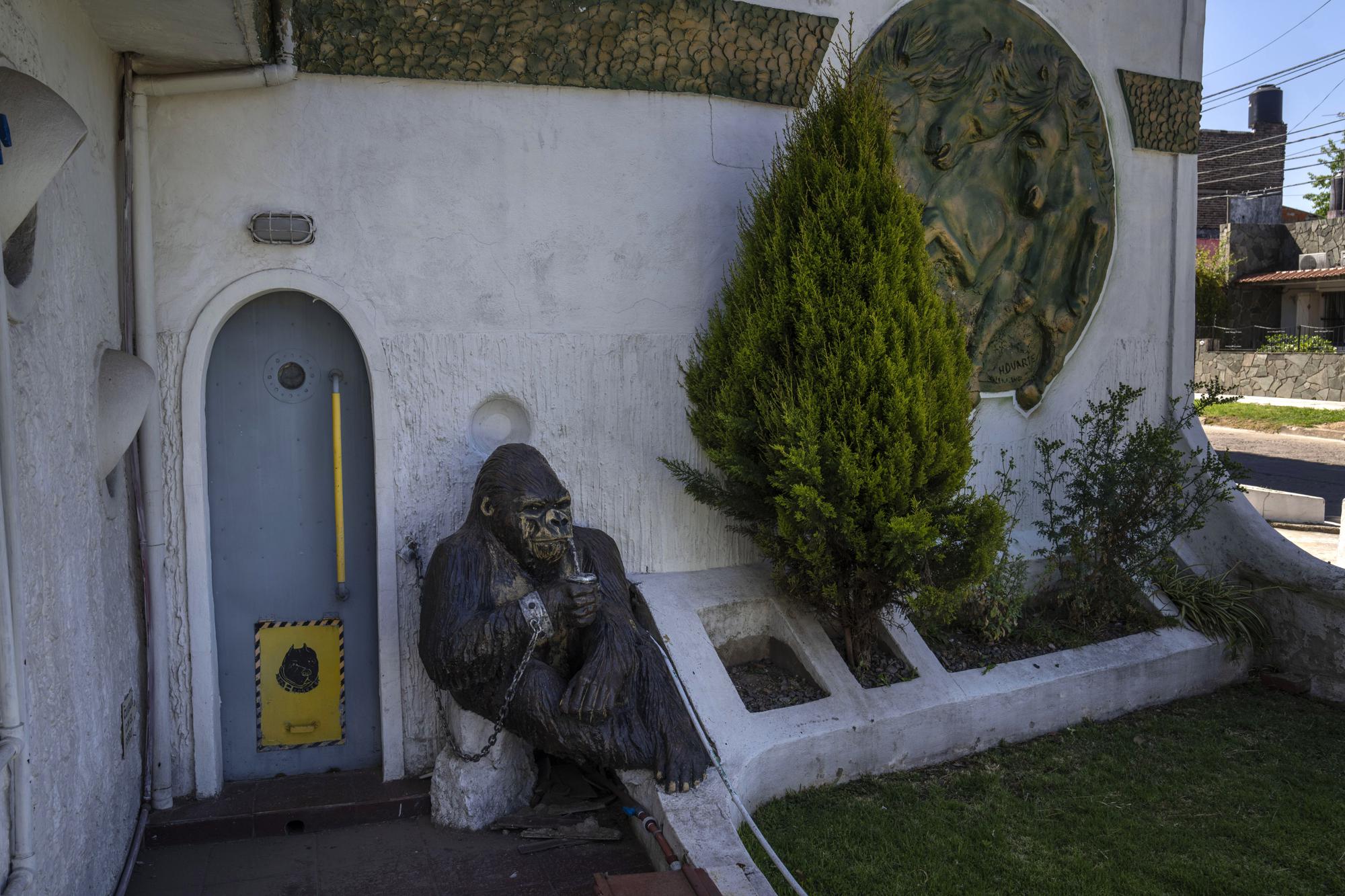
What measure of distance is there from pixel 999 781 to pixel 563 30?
4489 mm

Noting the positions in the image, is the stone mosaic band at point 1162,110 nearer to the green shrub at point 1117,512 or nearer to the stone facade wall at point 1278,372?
the green shrub at point 1117,512

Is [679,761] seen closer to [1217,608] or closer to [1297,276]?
[1217,608]

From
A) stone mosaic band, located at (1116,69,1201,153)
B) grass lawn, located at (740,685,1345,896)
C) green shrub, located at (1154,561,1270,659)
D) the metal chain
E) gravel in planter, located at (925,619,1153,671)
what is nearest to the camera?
grass lawn, located at (740,685,1345,896)

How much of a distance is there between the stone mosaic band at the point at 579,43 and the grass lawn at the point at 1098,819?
3.86 metres

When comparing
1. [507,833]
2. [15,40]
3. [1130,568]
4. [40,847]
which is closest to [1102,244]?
[1130,568]

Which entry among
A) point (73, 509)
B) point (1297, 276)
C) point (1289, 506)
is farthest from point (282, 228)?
point (1297, 276)

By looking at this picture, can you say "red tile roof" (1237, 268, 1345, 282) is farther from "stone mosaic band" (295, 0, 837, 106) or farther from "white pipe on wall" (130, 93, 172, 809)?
"white pipe on wall" (130, 93, 172, 809)

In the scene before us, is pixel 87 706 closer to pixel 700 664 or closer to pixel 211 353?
pixel 211 353

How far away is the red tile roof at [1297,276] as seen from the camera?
83.0 ft

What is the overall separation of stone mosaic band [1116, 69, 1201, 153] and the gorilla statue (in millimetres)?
5216

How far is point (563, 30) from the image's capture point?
5.13m

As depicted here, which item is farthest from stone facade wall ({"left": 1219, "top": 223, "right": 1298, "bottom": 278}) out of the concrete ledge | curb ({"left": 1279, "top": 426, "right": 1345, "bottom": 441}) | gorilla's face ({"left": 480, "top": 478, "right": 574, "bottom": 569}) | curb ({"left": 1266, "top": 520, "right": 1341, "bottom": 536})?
gorilla's face ({"left": 480, "top": 478, "right": 574, "bottom": 569})

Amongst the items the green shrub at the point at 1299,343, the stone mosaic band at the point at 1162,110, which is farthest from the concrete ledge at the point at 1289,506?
the green shrub at the point at 1299,343

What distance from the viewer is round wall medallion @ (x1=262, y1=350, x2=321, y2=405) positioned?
5.03 metres
